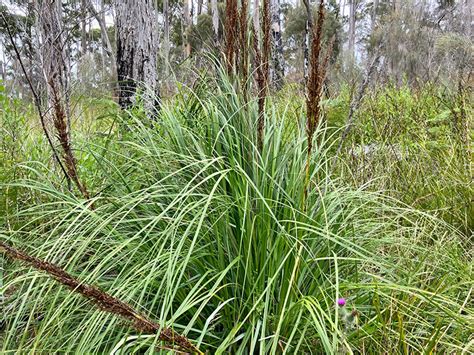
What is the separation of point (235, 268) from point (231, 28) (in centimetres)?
89

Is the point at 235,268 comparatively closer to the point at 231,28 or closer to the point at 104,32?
the point at 231,28

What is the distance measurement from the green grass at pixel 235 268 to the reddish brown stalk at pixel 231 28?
0.53 ft

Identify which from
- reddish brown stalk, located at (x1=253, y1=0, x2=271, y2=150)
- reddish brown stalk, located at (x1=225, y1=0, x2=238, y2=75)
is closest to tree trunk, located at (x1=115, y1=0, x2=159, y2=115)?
reddish brown stalk, located at (x1=225, y1=0, x2=238, y2=75)

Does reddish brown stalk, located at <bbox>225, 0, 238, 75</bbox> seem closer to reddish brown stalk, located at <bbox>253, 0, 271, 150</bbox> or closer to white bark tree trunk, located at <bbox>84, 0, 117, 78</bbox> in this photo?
reddish brown stalk, located at <bbox>253, 0, 271, 150</bbox>

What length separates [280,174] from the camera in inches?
67.9

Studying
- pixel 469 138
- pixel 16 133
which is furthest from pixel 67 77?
pixel 469 138

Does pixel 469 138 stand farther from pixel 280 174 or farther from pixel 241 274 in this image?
pixel 241 274

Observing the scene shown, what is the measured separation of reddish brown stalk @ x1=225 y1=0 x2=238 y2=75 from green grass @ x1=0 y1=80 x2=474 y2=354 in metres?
0.16

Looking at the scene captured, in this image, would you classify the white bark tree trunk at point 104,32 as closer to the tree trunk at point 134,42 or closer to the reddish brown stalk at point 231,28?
the tree trunk at point 134,42

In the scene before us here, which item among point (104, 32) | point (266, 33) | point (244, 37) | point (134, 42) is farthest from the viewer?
point (104, 32)

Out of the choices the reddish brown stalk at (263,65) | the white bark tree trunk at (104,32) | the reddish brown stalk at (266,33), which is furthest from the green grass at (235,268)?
the white bark tree trunk at (104,32)

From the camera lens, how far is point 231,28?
161 cm

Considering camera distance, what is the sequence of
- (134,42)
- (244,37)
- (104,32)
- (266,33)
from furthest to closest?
(104,32), (134,42), (244,37), (266,33)

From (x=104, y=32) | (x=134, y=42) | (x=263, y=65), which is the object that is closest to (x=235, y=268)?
(x=263, y=65)
